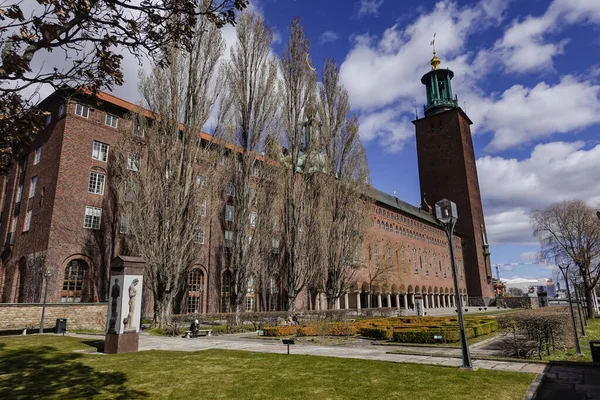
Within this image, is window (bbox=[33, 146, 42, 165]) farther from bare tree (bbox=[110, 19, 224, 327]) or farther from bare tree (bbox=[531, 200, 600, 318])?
bare tree (bbox=[531, 200, 600, 318])

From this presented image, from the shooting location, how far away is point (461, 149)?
221ft

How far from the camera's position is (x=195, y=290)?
28.3 metres

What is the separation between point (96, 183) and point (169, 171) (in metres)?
6.24

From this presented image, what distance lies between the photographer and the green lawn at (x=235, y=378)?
7.24 m

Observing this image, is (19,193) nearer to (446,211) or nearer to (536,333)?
(446,211)

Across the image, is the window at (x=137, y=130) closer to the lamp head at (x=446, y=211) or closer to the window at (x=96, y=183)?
the window at (x=96, y=183)

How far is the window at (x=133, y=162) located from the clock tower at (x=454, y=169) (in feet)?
189

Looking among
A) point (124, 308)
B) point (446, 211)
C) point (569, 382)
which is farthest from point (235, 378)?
point (569, 382)

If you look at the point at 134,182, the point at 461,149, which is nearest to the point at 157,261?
the point at 134,182

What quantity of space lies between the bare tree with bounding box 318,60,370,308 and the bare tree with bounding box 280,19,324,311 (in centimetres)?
96

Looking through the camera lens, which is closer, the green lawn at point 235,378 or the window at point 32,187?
the green lawn at point 235,378

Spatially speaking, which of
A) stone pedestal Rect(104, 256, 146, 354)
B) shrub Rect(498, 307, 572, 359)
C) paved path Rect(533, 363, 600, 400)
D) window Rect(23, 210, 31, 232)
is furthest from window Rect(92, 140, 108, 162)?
paved path Rect(533, 363, 600, 400)

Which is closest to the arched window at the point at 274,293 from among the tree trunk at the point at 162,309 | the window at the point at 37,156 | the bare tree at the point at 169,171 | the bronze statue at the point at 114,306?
the bare tree at the point at 169,171

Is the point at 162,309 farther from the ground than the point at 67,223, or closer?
closer
